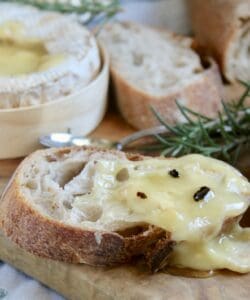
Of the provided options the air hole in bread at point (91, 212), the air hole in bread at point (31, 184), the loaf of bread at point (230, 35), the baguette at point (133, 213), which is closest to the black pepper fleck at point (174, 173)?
the baguette at point (133, 213)

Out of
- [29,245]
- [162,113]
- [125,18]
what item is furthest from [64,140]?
[125,18]

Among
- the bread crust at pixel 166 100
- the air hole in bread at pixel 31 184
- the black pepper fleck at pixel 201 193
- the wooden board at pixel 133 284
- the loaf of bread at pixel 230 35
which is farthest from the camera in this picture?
the loaf of bread at pixel 230 35

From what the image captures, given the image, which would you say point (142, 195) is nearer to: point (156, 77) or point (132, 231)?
point (132, 231)

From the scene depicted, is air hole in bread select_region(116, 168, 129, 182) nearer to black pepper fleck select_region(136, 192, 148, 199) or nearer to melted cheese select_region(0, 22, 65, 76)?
black pepper fleck select_region(136, 192, 148, 199)

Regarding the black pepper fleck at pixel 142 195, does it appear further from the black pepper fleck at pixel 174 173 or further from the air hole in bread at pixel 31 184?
the air hole in bread at pixel 31 184

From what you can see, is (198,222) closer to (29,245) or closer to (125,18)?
(29,245)
